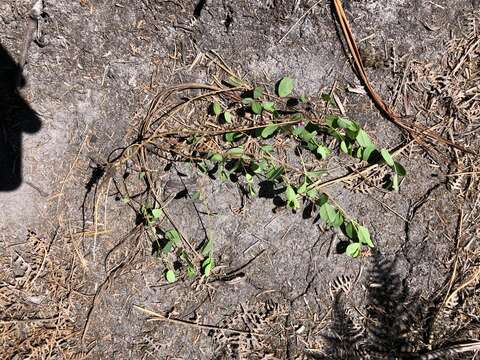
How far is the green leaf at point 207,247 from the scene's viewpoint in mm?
2631

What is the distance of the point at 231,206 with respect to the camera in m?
2.64

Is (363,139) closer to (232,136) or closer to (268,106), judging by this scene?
(268,106)

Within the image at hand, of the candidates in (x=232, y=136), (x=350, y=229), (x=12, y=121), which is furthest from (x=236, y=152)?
(x=12, y=121)

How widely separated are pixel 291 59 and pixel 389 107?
24.6 inches

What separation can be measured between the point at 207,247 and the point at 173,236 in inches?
8.2

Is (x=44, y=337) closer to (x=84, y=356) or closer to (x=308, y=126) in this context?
(x=84, y=356)

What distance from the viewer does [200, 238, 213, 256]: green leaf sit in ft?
8.63

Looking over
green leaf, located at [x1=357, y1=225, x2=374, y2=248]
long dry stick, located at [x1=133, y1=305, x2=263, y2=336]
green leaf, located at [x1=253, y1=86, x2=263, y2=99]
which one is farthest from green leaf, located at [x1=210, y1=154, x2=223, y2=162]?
long dry stick, located at [x1=133, y1=305, x2=263, y2=336]

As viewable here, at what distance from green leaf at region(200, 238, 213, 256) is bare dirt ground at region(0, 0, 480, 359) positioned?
0.16ft

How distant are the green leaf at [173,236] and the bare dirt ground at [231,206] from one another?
5cm

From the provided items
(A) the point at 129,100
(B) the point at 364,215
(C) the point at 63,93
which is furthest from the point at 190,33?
(B) the point at 364,215

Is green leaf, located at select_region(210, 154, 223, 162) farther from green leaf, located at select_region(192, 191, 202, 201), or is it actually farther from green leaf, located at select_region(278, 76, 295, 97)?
green leaf, located at select_region(278, 76, 295, 97)

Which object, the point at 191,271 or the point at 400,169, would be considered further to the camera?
the point at 191,271

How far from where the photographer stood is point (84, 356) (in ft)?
8.84
